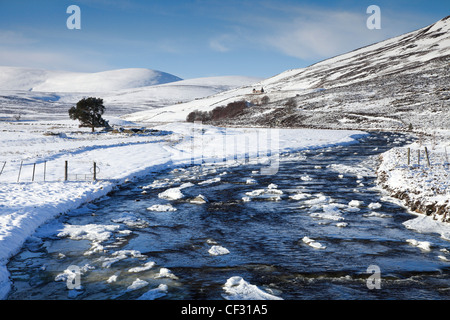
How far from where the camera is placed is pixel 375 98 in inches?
3671

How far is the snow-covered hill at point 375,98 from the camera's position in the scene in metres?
74.9

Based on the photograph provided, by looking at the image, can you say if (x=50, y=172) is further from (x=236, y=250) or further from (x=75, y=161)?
(x=236, y=250)

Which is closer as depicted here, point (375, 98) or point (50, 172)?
point (50, 172)

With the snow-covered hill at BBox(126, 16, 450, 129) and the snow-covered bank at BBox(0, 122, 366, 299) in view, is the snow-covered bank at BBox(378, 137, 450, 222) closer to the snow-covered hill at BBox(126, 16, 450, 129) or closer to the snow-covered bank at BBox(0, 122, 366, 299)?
the snow-covered bank at BBox(0, 122, 366, 299)

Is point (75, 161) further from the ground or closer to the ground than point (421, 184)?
further from the ground

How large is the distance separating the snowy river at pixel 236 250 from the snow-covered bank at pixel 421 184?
809 millimetres

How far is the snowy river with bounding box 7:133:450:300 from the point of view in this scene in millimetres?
8758

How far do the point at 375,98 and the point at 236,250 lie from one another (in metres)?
92.9

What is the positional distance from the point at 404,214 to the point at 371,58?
16826 centimetres

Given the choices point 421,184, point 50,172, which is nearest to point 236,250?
point 421,184

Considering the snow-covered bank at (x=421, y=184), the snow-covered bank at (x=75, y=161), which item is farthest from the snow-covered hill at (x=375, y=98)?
the snow-covered bank at (x=421, y=184)

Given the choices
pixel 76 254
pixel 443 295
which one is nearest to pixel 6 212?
pixel 76 254
